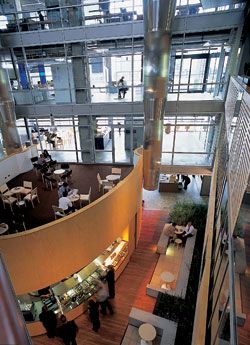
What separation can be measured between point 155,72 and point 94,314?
24.7ft

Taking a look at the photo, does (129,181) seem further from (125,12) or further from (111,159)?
(125,12)

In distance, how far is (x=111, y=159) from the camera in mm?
13578

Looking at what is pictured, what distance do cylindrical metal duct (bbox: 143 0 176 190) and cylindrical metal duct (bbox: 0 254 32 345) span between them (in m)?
7.82

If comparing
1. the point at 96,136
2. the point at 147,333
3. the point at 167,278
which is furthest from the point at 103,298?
the point at 96,136

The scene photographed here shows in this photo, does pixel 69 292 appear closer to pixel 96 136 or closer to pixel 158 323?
pixel 158 323

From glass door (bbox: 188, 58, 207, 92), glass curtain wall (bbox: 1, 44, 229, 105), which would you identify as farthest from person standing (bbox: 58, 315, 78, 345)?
glass door (bbox: 188, 58, 207, 92)

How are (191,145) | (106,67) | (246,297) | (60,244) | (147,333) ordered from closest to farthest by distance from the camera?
1. (246,297)
2. (60,244)
3. (147,333)
4. (191,145)
5. (106,67)

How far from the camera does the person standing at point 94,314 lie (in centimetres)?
634

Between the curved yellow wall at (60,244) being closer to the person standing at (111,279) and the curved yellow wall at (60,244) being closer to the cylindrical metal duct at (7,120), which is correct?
the person standing at (111,279)

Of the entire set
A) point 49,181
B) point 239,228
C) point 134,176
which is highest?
point 239,228

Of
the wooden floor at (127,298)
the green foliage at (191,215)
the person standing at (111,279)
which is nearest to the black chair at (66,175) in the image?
the wooden floor at (127,298)

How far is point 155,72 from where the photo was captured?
25.2 ft

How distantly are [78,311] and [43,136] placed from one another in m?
12.6

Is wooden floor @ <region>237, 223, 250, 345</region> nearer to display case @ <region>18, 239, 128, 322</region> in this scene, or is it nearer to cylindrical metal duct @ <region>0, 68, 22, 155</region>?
display case @ <region>18, 239, 128, 322</region>
